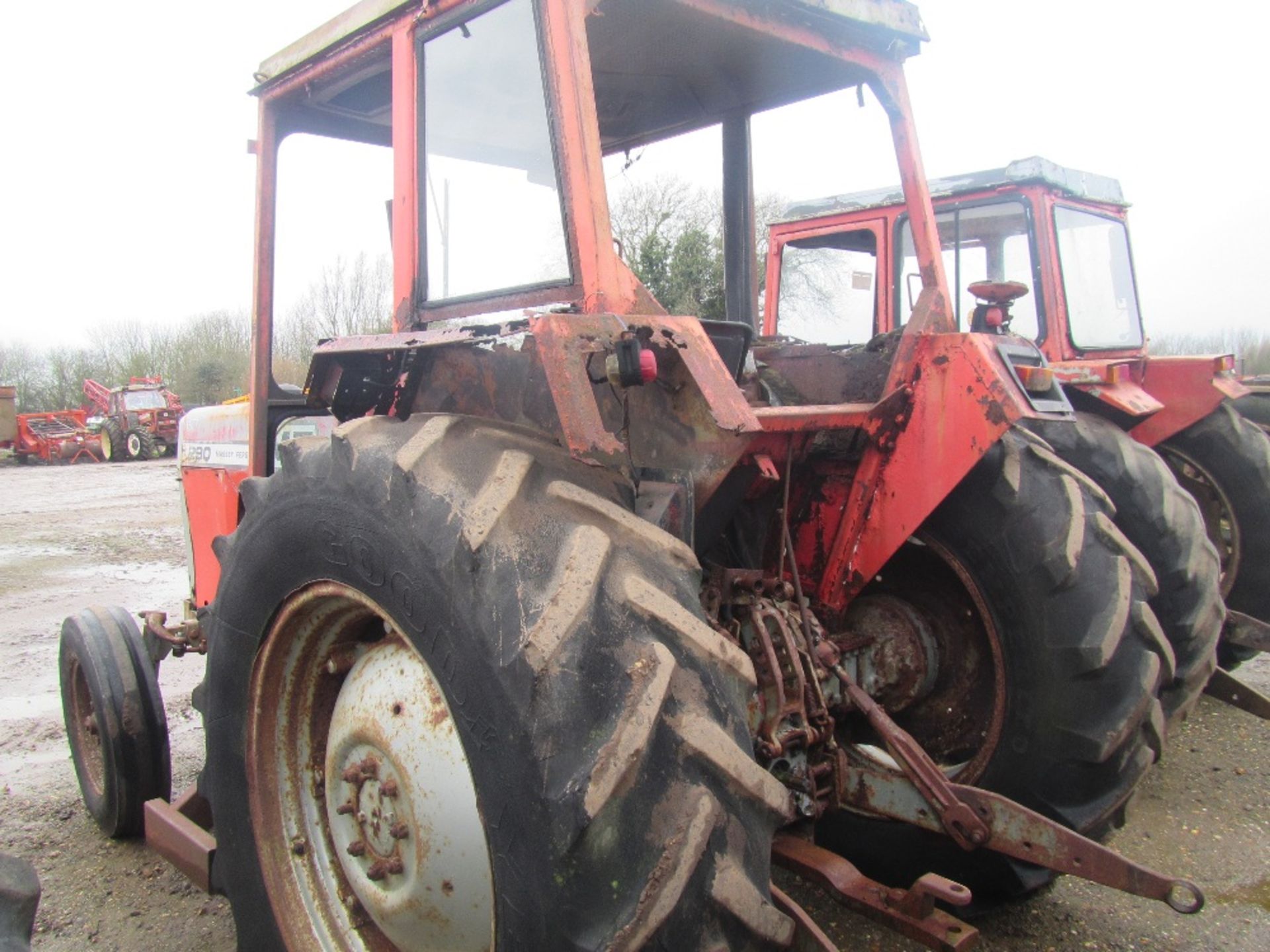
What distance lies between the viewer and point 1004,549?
2334 mm

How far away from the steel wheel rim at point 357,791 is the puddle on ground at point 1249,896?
7.48 ft

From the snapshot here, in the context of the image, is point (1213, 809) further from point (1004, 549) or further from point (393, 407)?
point (393, 407)

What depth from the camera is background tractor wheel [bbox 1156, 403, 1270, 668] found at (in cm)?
499

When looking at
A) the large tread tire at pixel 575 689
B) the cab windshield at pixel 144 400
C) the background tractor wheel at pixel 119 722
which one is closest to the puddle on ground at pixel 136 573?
the background tractor wheel at pixel 119 722

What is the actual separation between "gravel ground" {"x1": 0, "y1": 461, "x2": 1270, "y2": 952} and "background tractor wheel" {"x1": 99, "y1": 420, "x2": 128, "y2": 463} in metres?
21.6

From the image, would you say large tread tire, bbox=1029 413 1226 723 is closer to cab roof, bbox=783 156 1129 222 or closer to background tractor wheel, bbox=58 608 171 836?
cab roof, bbox=783 156 1129 222

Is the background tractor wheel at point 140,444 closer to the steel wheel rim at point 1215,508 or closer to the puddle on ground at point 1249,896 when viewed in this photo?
the steel wheel rim at point 1215,508

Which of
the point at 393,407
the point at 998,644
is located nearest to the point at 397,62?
the point at 393,407

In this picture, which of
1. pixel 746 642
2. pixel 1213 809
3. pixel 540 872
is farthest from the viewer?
pixel 1213 809

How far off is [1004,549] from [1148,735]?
543 millimetres

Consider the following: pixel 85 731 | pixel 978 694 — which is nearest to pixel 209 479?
pixel 85 731

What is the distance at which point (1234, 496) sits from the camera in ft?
16.7

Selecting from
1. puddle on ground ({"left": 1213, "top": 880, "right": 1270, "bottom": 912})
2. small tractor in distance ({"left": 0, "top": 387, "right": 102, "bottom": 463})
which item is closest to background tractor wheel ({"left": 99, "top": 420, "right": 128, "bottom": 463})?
small tractor in distance ({"left": 0, "top": 387, "right": 102, "bottom": 463})

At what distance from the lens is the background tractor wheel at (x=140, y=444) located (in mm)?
25178
